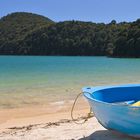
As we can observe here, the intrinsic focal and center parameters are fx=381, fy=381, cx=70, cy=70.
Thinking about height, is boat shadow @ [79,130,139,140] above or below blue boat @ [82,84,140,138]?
below

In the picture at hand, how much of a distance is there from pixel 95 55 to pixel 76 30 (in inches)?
403

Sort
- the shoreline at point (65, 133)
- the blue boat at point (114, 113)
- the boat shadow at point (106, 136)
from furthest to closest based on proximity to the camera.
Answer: the shoreline at point (65, 133) → the boat shadow at point (106, 136) → the blue boat at point (114, 113)

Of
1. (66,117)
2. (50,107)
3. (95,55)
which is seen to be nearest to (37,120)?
(66,117)

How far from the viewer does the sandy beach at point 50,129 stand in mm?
5941

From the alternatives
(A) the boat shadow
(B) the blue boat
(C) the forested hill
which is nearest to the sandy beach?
(A) the boat shadow

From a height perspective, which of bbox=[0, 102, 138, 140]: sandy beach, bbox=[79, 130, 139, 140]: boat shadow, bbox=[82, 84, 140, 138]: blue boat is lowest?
bbox=[0, 102, 138, 140]: sandy beach

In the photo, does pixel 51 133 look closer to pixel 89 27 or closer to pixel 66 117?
pixel 66 117

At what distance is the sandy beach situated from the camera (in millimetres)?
5941

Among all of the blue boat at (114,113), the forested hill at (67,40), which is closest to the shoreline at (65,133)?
the blue boat at (114,113)

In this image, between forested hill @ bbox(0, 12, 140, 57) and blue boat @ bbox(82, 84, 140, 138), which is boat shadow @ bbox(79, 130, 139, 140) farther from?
forested hill @ bbox(0, 12, 140, 57)

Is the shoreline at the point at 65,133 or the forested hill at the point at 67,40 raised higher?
the forested hill at the point at 67,40

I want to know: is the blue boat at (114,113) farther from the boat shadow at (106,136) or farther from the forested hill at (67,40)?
the forested hill at (67,40)

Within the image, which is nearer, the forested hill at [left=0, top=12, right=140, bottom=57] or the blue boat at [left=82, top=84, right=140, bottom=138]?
the blue boat at [left=82, top=84, right=140, bottom=138]

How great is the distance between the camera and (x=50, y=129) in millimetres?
6727
